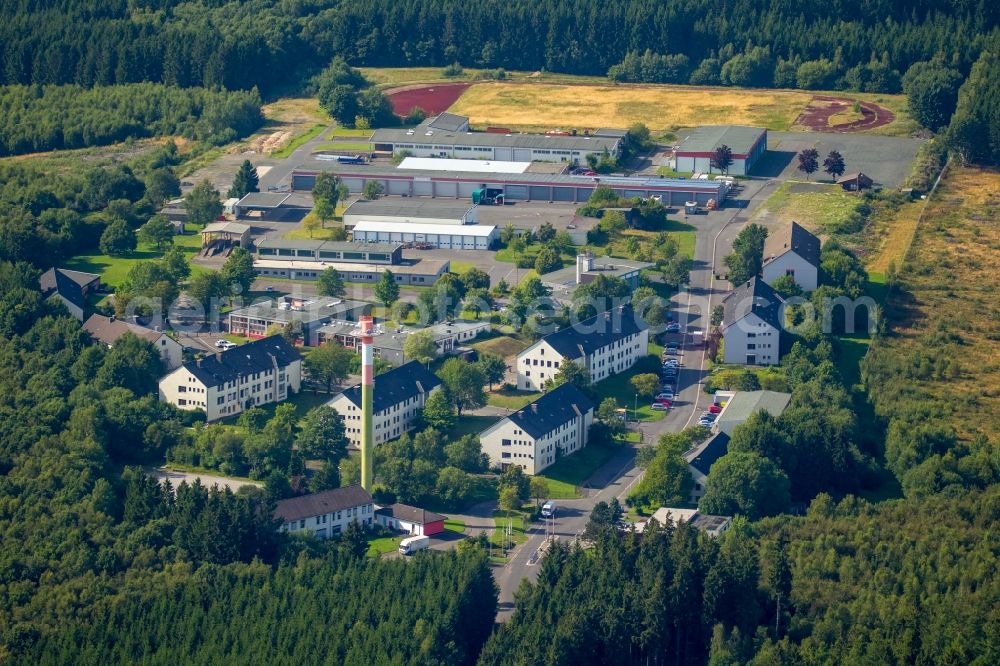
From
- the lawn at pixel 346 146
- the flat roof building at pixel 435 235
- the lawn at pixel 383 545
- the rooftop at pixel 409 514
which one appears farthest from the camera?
the lawn at pixel 346 146

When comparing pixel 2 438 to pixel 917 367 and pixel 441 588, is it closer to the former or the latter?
Answer: pixel 441 588

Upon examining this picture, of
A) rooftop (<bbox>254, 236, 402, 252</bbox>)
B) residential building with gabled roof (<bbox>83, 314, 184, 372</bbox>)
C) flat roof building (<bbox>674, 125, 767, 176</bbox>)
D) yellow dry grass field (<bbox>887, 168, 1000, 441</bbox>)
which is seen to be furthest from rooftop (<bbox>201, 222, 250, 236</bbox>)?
yellow dry grass field (<bbox>887, 168, 1000, 441</bbox>)

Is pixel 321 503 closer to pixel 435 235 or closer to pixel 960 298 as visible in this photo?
pixel 435 235

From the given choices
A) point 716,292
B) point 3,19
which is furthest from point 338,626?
point 3,19

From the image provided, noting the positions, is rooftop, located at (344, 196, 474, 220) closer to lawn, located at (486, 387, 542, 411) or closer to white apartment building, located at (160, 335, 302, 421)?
white apartment building, located at (160, 335, 302, 421)

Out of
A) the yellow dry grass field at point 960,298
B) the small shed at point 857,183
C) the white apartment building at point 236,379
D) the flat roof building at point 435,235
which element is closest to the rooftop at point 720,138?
the small shed at point 857,183

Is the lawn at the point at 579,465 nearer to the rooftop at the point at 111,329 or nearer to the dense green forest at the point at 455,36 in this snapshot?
the rooftop at the point at 111,329

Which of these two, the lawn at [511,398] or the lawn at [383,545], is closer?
the lawn at [383,545]

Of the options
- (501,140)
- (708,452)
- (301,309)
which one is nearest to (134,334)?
(301,309)

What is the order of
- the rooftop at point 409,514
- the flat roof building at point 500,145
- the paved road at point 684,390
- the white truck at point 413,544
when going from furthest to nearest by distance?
1. the flat roof building at point 500,145
2. the rooftop at point 409,514
3. the white truck at point 413,544
4. the paved road at point 684,390
